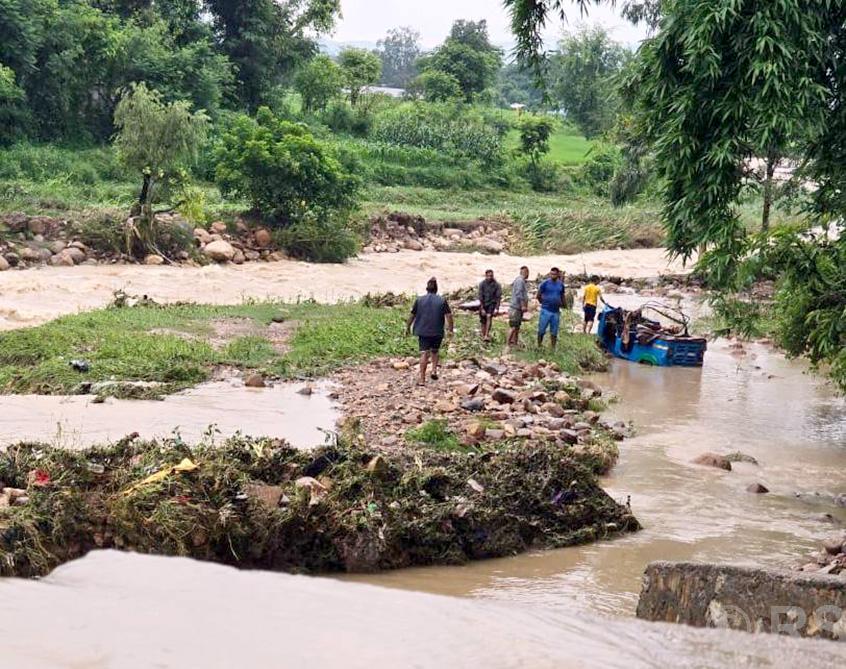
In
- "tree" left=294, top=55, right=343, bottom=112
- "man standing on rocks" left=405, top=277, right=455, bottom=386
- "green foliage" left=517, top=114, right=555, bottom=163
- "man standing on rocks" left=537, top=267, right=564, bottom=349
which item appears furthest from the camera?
"green foliage" left=517, top=114, right=555, bottom=163

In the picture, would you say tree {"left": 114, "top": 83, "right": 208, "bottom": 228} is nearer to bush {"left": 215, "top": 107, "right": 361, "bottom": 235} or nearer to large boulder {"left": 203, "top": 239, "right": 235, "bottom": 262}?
large boulder {"left": 203, "top": 239, "right": 235, "bottom": 262}

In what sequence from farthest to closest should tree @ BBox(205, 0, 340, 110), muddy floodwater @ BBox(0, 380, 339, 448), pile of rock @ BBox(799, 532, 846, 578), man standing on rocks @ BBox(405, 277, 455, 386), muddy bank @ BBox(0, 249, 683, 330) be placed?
tree @ BBox(205, 0, 340, 110)
muddy bank @ BBox(0, 249, 683, 330)
man standing on rocks @ BBox(405, 277, 455, 386)
muddy floodwater @ BBox(0, 380, 339, 448)
pile of rock @ BBox(799, 532, 846, 578)

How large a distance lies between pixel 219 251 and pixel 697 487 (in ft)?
57.6

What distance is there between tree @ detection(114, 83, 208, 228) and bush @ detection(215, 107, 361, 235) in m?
3.06

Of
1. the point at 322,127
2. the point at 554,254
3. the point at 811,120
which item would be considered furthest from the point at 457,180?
the point at 811,120

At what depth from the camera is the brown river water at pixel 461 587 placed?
21.3ft

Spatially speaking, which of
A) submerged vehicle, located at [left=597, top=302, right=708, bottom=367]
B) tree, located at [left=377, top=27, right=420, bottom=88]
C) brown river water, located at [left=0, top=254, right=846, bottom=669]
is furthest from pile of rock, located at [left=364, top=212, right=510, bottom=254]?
tree, located at [left=377, top=27, right=420, bottom=88]

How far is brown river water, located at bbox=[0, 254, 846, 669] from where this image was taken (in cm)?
649

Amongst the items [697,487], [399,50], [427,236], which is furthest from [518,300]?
[399,50]

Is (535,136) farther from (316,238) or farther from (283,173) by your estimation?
(283,173)

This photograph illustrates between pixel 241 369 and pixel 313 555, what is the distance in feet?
24.1

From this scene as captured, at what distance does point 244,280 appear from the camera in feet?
84.6

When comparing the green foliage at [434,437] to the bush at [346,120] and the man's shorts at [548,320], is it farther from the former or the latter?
the bush at [346,120]

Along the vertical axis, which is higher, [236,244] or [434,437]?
[236,244]
